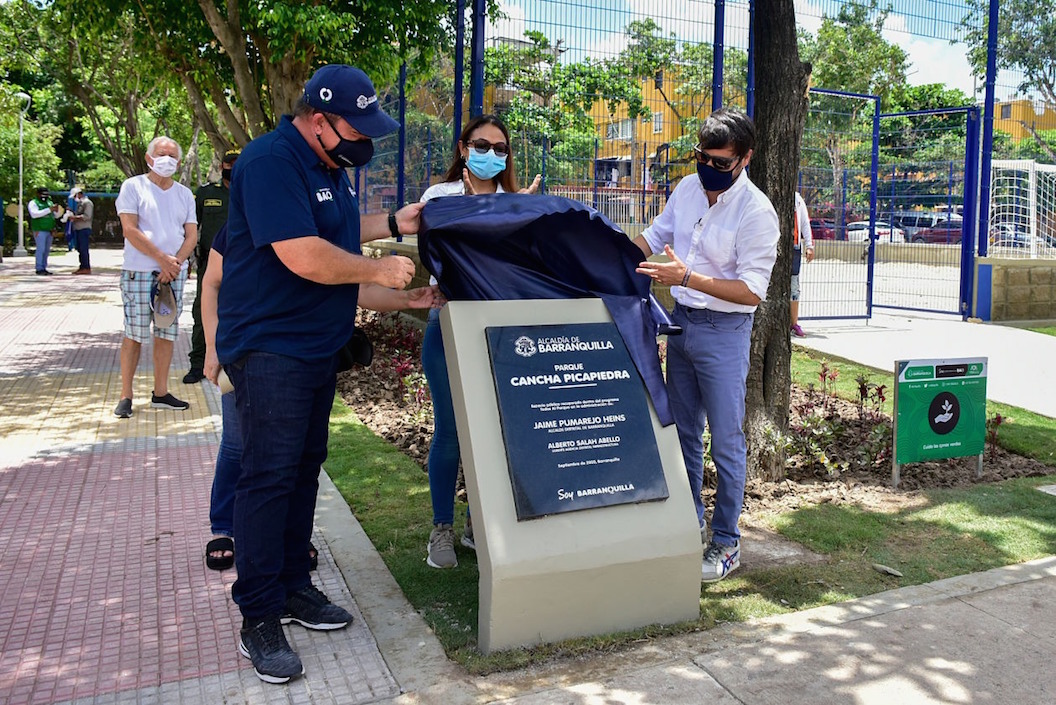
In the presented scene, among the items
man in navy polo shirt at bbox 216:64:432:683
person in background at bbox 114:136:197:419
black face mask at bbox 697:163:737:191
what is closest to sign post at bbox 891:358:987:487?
black face mask at bbox 697:163:737:191

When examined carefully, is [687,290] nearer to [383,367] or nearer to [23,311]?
[383,367]

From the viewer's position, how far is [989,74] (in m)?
13.1

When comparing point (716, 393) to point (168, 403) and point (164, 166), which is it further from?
point (168, 403)

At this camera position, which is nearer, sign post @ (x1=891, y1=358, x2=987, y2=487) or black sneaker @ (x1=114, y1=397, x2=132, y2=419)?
sign post @ (x1=891, y1=358, x2=987, y2=487)

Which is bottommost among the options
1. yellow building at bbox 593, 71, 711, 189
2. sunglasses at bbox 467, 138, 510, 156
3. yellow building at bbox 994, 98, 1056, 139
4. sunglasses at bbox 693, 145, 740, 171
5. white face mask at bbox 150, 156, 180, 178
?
sunglasses at bbox 693, 145, 740, 171

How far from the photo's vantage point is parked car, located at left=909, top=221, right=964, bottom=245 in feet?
47.1

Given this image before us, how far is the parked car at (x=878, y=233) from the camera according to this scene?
13398mm

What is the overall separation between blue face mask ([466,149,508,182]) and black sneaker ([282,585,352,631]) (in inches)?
79.0

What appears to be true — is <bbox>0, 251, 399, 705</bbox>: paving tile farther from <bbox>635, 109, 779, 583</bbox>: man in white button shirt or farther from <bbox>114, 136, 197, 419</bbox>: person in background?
<bbox>635, 109, 779, 583</bbox>: man in white button shirt

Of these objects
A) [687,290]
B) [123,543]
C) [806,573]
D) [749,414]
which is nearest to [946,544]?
[806,573]

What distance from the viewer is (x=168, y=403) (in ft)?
25.2

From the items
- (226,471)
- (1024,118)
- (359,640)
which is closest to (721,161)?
(359,640)

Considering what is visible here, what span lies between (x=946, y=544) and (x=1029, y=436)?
2.57 metres

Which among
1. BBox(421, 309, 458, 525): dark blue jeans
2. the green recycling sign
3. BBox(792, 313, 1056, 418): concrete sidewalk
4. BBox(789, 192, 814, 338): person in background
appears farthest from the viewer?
BBox(789, 192, 814, 338): person in background
